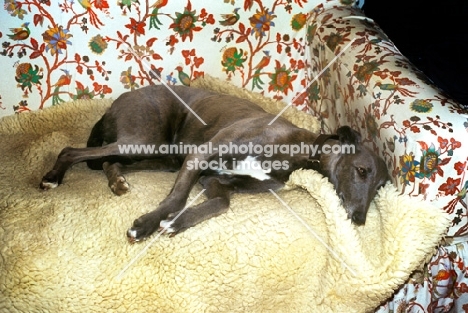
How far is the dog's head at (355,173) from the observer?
2.28 m

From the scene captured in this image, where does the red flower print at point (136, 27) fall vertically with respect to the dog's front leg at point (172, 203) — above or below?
above

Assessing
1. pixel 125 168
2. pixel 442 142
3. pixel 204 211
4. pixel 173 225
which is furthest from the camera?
pixel 125 168

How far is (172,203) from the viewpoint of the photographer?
88.8 inches

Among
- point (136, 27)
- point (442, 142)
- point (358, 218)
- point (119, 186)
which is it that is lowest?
point (358, 218)

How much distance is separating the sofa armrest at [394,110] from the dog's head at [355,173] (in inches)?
2.8

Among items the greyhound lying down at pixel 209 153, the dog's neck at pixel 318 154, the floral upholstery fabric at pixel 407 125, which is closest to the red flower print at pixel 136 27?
the greyhound lying down at pixel 209 153

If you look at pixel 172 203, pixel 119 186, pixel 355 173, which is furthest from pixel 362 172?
pixel 119 186

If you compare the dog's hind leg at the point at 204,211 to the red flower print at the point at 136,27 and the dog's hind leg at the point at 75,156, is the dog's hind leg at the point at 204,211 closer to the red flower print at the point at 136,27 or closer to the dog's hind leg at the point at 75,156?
the dog's hind leg at the point at 75,156

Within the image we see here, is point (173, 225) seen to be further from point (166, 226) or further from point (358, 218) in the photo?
point (358, 218)

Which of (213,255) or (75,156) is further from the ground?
(75,156)

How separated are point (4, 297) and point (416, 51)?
84.9 inches

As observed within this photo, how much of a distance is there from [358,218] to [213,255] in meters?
0.66

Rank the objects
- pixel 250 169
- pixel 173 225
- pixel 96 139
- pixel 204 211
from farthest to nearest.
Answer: pixel 96 139, pixel 250 169, pixel 204 211, pixel 173 225

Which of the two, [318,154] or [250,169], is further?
[250,169]
